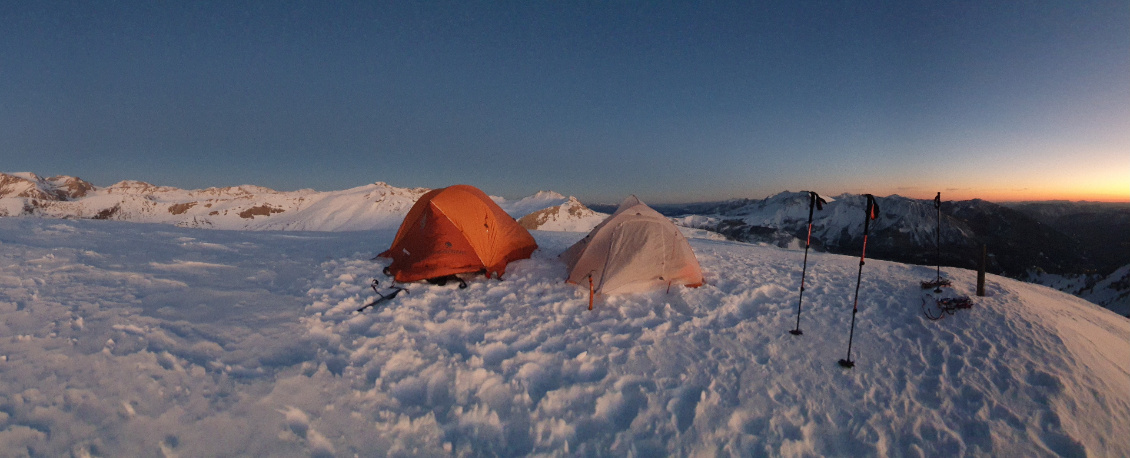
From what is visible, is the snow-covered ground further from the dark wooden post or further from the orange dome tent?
the orange dome tent

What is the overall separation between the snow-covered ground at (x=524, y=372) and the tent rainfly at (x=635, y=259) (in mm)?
442

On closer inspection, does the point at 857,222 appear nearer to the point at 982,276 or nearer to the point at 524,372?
the point at 982,276

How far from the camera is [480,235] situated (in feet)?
31.8

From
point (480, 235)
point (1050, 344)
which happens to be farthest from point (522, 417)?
point (1050, 344)

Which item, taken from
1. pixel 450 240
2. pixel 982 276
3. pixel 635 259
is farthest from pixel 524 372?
pixel 982 276

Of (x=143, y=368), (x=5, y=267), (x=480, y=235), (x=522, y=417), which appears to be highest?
(x=480, y=235)

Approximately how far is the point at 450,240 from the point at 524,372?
4935 mm

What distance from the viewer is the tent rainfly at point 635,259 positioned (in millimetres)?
8266

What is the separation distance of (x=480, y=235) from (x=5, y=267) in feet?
31.5

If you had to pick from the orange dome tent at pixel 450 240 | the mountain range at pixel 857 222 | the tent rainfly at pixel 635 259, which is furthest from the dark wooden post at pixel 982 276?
the mountain range at pixel 857 222

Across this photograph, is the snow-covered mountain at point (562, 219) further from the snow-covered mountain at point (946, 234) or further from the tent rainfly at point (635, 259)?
the tent rainfly at point (635, 259)

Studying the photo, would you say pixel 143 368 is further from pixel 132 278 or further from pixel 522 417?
pixel 132 278

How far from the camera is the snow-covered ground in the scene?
386 centimetres

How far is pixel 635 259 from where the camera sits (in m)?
8.36
